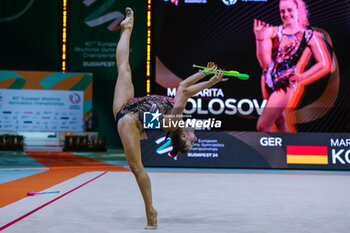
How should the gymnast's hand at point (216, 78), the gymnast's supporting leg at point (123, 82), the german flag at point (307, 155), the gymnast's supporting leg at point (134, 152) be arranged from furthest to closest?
the german flag at point (307, 155), the gymnast's supporting leg at point (123, 82), the gymnast's supporting leg at point (134, 152), the gymnast's hand at point (216, 78)

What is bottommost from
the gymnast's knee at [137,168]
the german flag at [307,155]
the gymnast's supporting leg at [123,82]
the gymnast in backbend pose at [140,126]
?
the german flag at [307,155]

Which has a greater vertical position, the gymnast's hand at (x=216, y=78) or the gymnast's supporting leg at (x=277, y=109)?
the gymnast's hand at (x=216, y=78)

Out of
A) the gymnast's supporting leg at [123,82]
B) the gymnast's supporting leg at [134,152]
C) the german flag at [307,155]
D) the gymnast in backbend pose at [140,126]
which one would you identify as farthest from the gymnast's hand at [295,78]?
the gymnast's supporting leg at [134,152]

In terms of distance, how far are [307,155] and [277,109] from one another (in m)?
2.23

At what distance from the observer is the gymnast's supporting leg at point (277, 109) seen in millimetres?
12047

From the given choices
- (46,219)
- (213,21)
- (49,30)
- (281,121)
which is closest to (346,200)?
(46,219)

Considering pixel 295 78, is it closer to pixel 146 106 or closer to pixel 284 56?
pixel 284 56

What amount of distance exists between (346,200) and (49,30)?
646 inches

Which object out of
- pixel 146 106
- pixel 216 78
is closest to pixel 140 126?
pixel 146 106

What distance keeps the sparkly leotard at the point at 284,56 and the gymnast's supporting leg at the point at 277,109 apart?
18 cm

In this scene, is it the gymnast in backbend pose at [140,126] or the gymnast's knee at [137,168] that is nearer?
the gymnast in backbend pose at [140,126]

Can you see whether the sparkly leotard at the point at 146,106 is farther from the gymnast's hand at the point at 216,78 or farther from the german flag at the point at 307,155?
the german flag at the point at 307,155

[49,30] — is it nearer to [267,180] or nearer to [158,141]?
[158,141]

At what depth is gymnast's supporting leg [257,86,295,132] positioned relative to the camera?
12047 millimetres
